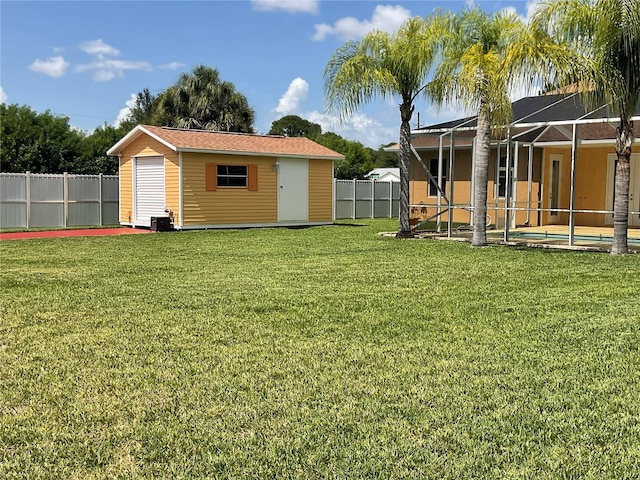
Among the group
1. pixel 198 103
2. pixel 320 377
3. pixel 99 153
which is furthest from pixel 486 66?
pixel 99 153

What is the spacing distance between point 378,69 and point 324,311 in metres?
10.1

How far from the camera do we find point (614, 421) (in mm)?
3406

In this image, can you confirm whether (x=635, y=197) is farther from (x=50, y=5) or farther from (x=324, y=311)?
(x=50, y=5)

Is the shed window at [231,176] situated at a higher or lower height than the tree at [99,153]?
lower

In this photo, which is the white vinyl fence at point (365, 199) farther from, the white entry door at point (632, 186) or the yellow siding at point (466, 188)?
the white entry door at point (632, 186)

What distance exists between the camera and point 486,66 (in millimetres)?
12227

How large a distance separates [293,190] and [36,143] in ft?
61.4

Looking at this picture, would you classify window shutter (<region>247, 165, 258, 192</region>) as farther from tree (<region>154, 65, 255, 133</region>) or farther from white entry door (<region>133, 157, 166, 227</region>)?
tree (<region>154, 65, 255, 133</region>)

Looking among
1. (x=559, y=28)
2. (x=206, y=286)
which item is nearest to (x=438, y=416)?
(x=206, y=286)

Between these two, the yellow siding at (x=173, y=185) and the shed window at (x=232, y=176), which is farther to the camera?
the shed window at (x=232, y=176)

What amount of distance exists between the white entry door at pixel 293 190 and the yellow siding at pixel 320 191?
258mm

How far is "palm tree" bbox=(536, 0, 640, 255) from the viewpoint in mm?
10352

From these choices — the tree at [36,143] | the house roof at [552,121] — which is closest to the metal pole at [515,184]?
the house roof at [552,121]

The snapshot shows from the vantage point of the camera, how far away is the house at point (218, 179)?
1889cm
